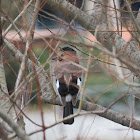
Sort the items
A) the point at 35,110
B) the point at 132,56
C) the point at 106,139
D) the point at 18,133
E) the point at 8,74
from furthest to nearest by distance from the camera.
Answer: the point at 106,139 → the point at 35,110 → the point at 8,74 → the point at 132,56 → the point at 18,133

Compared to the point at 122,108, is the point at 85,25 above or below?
above

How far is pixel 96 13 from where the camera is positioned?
235 cm

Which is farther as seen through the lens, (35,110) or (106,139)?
(106,139)

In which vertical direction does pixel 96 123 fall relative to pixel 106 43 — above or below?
below

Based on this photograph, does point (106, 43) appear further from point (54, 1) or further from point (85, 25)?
point (54, 1)

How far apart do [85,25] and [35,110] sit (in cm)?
283

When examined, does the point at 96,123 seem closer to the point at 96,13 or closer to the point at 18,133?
the point at 96,13

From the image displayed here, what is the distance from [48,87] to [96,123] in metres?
3.49

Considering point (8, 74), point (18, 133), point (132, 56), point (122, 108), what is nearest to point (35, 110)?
point (8, 74)

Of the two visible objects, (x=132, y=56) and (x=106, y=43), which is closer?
(x=132, y=56)

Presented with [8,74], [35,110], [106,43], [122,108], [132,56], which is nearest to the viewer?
[132,56]

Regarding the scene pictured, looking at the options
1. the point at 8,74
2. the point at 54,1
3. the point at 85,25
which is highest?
the point at 54,1

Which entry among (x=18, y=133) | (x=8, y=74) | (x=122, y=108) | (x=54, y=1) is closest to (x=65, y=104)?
(x=54, y=1)

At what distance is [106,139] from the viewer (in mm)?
5660
